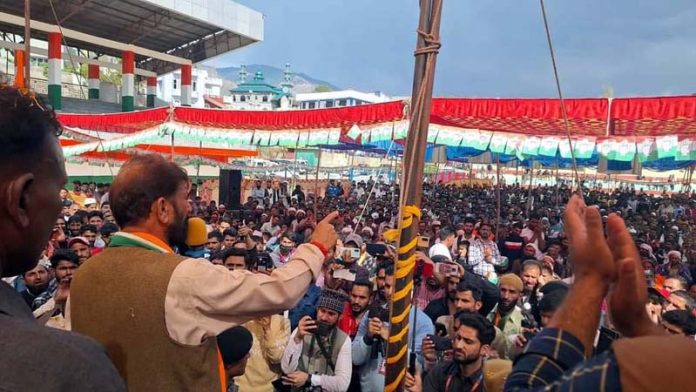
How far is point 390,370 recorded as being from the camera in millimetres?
2562

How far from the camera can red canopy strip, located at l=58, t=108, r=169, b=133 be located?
10625 mm

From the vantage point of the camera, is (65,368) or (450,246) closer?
(65,368)

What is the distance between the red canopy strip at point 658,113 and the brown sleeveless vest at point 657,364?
5643 mm

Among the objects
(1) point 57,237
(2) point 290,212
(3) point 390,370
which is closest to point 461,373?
(3) point 390,370

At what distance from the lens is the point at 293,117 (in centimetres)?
870

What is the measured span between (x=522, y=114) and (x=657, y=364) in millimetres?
6020

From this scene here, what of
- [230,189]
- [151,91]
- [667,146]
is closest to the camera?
[667,146]

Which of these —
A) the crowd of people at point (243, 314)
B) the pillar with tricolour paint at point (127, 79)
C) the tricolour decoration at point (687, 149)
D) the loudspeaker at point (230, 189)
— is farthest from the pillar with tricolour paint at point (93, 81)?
the tricolour decoration at point (687, 149)

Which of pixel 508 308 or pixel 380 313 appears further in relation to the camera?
pixel 508 308

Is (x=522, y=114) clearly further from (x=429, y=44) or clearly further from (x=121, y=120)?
(x=121, y=120)

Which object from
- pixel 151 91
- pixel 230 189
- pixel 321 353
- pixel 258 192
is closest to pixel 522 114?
pixel 321 353

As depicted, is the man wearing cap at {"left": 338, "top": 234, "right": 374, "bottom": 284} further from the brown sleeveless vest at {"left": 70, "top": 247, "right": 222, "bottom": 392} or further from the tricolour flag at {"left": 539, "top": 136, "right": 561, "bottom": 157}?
the brown sleeveless vest at {"left": 70, "top": 247, "right": 222, "bottom": 392}

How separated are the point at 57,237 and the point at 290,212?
215 inches

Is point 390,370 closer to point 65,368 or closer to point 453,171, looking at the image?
point 65,368
